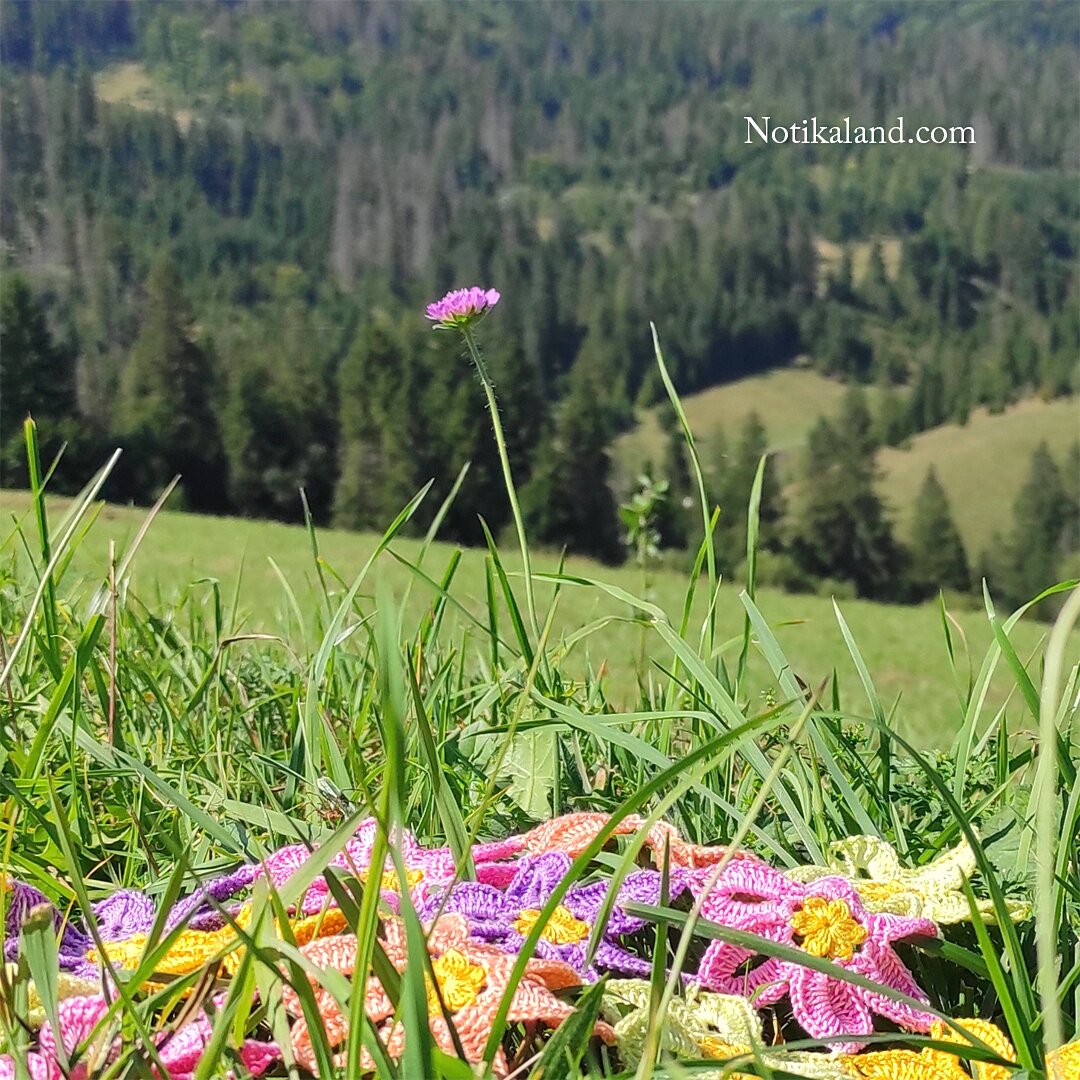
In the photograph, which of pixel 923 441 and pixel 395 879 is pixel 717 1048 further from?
pixel 923 441

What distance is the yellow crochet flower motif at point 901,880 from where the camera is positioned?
76 cm

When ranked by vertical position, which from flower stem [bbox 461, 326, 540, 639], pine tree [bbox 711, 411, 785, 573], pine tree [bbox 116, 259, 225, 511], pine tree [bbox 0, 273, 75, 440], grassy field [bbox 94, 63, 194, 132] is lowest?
pine tree [bbox 711, 411, 785, 573]

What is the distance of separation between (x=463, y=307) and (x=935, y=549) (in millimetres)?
57744

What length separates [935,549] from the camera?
5541 centimetres

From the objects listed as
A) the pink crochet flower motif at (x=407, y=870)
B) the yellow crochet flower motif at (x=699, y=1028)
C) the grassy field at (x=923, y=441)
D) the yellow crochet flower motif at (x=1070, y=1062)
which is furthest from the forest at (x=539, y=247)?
the yellow crochet flower motif at (x=1070, y=1062)

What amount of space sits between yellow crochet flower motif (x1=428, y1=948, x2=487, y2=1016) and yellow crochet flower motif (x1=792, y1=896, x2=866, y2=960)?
223 mm

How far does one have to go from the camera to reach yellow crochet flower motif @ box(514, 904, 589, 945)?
0.69m

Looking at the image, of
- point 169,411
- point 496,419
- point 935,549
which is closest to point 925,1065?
point 496,419

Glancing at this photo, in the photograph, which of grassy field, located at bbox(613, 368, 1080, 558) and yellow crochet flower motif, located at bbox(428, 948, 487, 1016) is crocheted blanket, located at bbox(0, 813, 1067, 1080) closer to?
yellow crochet flower motif, located at bbox(428, 948, 487, 1016)

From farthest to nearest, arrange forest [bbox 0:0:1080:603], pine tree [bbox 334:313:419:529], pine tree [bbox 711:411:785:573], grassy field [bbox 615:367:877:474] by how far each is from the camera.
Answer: grassy field [bbox 615:367:877:474] < forest [bbox 0:0:1080:603] < pine tree [bbox 334:313:419:529] < pine tree [bbox 711:411:785:573]

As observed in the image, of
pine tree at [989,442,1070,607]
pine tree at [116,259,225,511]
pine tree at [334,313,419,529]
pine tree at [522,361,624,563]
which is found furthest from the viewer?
pine tree at [989,442,1070,607]

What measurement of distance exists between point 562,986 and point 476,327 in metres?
0.63

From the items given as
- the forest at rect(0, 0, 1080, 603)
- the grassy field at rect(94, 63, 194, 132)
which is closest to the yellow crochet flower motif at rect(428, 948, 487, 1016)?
the forest at rect(0, 0, 1080, 603)

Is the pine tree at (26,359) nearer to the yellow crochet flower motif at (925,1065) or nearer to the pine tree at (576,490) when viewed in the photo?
the pine tree at (576,490)
